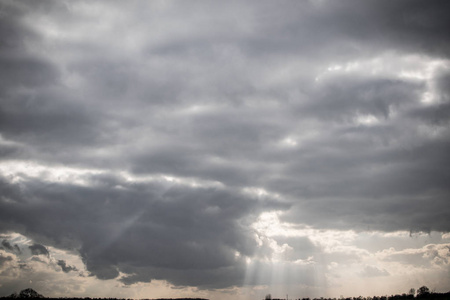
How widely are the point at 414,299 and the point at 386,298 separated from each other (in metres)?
23.2

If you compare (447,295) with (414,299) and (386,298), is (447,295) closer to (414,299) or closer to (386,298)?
(414,299)

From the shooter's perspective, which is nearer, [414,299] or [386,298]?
[414,299]

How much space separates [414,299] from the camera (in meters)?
170

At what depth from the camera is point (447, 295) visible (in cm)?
16575

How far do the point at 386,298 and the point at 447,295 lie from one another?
3169 centimetres

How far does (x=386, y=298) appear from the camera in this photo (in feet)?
627

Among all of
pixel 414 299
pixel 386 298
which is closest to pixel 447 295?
pixel 414 299

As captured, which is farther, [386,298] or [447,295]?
[386,298]

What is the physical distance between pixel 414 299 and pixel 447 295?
13091mm
